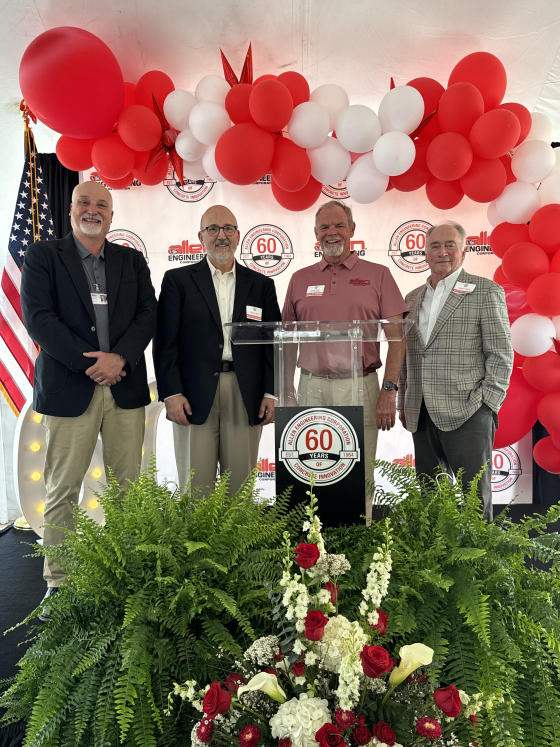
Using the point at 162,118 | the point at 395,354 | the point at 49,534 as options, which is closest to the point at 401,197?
the point at 162,118

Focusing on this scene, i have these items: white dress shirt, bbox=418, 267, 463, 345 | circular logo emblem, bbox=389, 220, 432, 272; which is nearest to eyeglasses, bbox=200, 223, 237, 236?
white dress shirt, bbox=418, 267, 463, 345

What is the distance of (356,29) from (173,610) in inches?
129

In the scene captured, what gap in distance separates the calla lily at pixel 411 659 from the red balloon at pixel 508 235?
10.7ft

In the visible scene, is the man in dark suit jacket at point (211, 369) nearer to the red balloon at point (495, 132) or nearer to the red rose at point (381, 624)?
the red balloon at point (495, 132)

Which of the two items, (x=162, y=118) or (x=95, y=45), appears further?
(x=162, y=118)

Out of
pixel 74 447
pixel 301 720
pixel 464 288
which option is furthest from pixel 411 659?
pixel 464 288

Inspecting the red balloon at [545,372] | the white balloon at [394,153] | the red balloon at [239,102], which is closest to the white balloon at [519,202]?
the white balloon at [394,153]

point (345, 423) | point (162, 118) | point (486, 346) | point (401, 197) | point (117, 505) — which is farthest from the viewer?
point (401, 197)

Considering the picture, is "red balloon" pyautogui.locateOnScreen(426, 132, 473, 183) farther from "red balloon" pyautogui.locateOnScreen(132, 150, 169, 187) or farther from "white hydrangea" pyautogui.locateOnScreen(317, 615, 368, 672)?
"white hydrangea" pyautogui.locateOnScreen(317, 615, 368, 672)

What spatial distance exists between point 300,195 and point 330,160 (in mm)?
339

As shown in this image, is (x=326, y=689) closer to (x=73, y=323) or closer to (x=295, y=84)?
(x=73, y=323)

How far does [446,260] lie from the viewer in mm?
2891

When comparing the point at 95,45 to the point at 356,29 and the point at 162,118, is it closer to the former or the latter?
the point at 162,118

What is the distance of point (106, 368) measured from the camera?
2.59 meters
